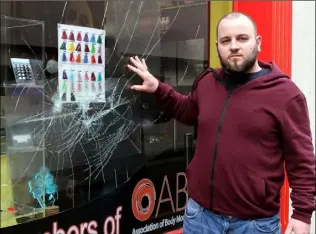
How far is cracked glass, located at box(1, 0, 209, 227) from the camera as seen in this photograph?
2453 millimetres

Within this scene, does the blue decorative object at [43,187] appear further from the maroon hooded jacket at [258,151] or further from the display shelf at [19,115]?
the maroon hooded jacket at [258,151]

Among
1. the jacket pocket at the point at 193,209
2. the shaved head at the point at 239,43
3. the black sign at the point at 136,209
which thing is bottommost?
the black sign at the point at 136,209

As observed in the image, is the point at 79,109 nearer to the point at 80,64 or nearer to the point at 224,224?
the point at 80,64

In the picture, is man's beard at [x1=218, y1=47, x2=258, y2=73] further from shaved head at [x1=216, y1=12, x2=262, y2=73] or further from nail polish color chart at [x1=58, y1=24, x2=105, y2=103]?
nail polish color chart at [x1=58, y1=24, x2=105, y2=103]

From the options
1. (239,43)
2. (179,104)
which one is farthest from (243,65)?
(179,104)

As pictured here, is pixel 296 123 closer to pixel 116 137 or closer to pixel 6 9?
pixel 116 137

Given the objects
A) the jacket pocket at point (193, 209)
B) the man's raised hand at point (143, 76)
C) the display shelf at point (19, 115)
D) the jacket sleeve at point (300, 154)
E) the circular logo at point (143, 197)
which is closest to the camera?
the jacket sleeve at point (300, 154)

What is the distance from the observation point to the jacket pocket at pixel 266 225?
6.86 ft

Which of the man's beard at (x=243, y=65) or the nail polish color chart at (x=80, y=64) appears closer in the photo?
the man's beard at (x=243, y=65)

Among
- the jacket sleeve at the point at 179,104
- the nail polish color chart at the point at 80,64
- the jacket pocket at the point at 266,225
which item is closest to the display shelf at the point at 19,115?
the nail polish color chart at the point at 80,64

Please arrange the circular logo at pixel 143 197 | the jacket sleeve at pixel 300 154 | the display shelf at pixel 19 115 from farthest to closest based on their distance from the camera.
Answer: the circular logo at pixel 143 197
the display shelf at pixel 19 115
the jacket sleeve at pixel 300 154

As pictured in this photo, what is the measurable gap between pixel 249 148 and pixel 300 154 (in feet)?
0.78

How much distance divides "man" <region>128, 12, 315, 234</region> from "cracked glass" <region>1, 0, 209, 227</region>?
807 mm

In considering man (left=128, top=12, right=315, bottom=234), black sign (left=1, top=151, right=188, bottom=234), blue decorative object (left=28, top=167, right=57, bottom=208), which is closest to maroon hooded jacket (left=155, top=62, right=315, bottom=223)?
man (left=128, top=12, right=315, bottom=234)
